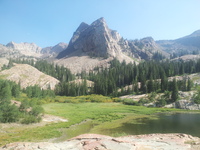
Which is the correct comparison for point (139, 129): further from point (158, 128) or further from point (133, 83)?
point (133, 83)

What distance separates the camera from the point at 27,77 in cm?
16812

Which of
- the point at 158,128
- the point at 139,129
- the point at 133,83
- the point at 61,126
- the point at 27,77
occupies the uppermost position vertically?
the point at 27,77

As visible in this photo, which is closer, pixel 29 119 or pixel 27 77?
pixel 29 119

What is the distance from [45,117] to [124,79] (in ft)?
394

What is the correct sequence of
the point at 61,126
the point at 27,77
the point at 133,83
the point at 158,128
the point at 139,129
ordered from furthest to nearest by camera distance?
1. the point at 27,77
2. the point at 133,83
3. the point at 61,126
4. the point at 158,128
5. the point at 139,129

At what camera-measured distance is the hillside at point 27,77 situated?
15788 cm

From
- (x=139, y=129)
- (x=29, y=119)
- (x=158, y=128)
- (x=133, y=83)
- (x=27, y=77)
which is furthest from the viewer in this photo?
(x=27, y=77)

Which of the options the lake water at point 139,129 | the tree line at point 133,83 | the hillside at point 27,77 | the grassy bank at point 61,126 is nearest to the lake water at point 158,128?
the lake water at point 139,129

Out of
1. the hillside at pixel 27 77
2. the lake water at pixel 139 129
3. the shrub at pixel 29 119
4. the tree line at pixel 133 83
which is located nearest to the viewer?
the lake water at pixel 139 129

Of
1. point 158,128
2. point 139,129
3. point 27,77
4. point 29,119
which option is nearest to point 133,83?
point 158,128

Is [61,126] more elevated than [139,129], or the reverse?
[61,126]

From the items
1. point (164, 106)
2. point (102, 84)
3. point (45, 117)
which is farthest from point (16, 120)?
point (102, 84)

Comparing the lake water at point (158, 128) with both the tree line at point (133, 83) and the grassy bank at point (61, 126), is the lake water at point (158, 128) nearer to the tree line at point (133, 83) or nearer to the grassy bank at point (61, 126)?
the grassy bank at point (61, 126)

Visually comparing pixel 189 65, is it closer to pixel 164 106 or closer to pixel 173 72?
pixel 173 72
